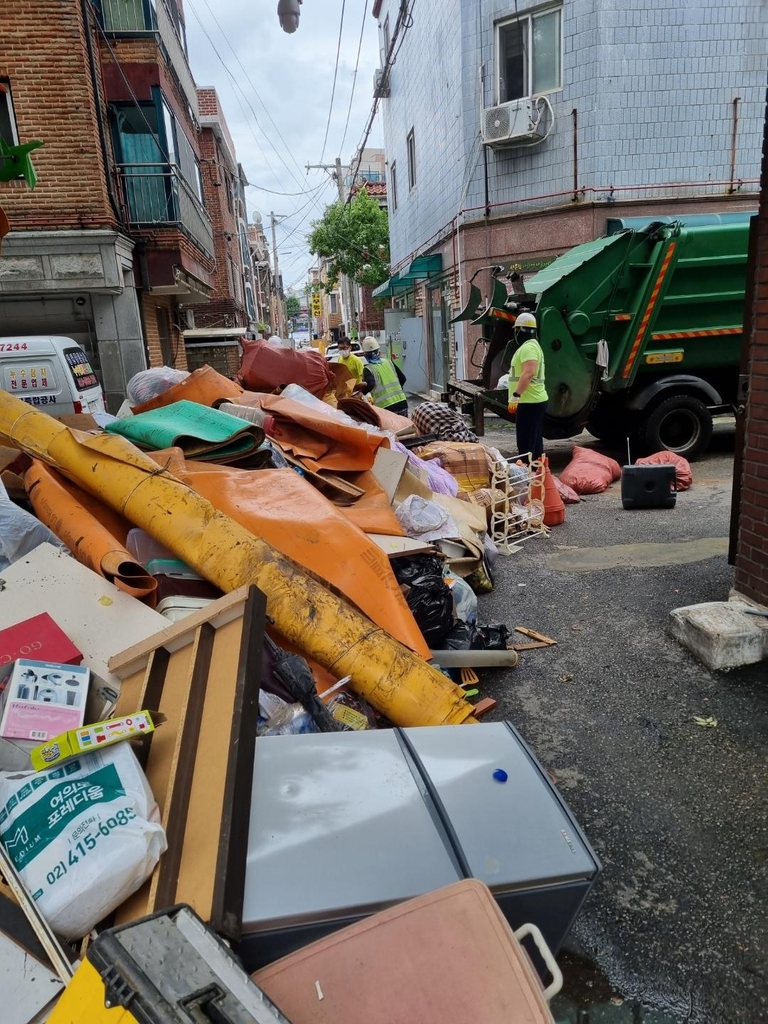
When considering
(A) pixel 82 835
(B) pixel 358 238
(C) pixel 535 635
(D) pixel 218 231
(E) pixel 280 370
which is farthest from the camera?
(B) pixel 358 238

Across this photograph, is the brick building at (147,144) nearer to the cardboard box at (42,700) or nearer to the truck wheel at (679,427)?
the truck wheel at (679,427)

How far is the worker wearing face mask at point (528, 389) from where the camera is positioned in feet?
22.2

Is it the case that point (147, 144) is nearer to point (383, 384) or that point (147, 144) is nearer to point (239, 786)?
point (383, 384)

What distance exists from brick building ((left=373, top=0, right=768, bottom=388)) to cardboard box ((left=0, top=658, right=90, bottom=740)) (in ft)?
38.4

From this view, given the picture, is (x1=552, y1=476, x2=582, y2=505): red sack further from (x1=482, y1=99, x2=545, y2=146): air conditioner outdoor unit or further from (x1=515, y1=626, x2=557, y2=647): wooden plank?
(x1=482, y1=99, x2=545, y2=146): air conditioner outdoor unit

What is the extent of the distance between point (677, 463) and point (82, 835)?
21.7ft

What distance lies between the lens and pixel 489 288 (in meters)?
12.8

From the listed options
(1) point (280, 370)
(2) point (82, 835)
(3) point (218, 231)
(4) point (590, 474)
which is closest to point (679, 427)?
(4) point (590, 474)

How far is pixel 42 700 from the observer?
198 centimetres

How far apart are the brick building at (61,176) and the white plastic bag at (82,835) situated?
39.8 ft

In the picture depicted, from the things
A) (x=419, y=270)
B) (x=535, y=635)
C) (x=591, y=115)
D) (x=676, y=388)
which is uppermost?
(x=591, y=115)

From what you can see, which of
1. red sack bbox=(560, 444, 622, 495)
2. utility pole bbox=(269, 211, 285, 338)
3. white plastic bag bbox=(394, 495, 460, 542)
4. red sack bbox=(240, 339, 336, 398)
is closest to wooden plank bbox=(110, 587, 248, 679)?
white plastic bag bbox=(394, 495, 460, 542)

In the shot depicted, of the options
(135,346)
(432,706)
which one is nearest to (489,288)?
(135,346)

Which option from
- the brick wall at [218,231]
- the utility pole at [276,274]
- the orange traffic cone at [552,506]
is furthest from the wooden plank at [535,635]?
the utility pole at [276,274]
